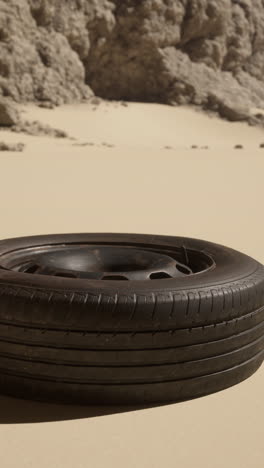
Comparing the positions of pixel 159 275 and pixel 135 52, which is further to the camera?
pixel 135 52

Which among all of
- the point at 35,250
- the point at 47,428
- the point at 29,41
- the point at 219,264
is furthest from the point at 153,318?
the point at 29,41

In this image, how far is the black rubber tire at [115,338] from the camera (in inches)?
93.2

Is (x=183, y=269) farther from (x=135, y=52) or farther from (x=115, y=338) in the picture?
(x=135, y=52)

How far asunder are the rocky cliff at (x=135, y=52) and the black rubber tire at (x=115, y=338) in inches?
922

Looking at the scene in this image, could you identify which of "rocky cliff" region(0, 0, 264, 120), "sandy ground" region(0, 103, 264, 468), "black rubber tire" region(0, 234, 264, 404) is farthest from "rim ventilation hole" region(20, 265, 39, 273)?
"rocky cliff" region(0, 0, 264, 120)

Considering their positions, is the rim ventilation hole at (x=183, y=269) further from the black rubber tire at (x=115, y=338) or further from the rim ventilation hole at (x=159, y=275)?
the black rubber tire at (x=115, y=338)

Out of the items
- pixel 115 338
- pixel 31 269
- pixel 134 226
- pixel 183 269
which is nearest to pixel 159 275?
pixel 183 269

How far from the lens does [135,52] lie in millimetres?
31938

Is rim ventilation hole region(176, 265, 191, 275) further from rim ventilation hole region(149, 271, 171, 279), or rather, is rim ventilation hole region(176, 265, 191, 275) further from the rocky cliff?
the rocky cliff

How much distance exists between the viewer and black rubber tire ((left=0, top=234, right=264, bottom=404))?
2.37 meters

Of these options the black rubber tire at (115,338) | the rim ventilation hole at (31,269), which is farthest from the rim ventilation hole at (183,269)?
the rim ventilation hole at (31,269)

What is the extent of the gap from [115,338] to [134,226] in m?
3.85

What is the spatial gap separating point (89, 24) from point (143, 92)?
4.10 metres

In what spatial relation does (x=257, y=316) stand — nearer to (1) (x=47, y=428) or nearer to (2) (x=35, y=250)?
(1) (x=47, y=428)
